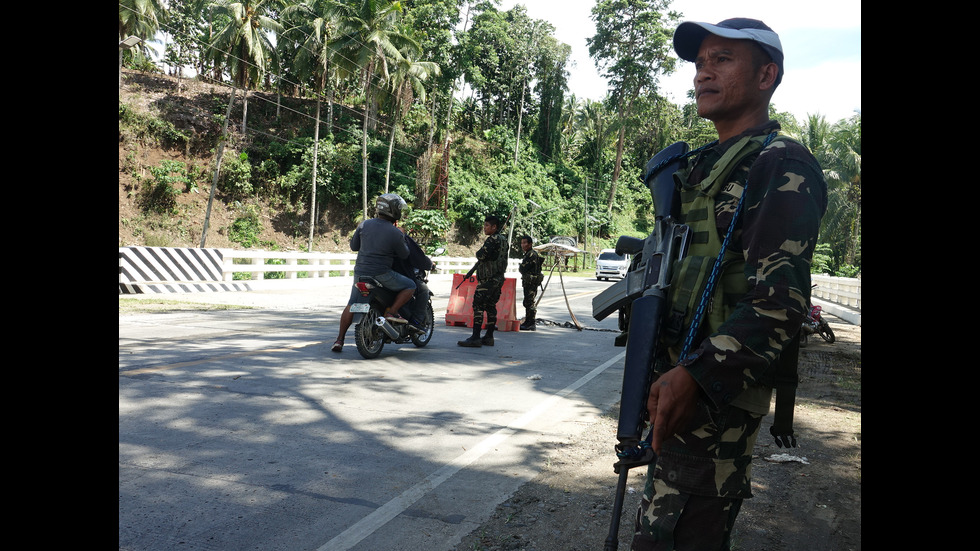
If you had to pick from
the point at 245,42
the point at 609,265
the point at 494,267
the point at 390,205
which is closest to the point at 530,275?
the point at 494,267

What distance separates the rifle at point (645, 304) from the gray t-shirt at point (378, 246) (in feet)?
20.4

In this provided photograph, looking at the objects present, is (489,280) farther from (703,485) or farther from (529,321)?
(703,485)

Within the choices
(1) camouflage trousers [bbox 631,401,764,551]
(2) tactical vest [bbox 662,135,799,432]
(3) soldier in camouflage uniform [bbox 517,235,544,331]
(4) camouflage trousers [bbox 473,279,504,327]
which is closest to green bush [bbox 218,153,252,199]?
(3) soldier in camouflage uniform [bbox 517,235,544,331]

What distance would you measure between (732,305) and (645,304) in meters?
0.23

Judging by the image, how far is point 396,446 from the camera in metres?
4.64

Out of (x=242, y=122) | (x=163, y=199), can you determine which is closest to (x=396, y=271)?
(x=163, y=199)

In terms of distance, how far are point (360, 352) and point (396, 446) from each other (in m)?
3.52

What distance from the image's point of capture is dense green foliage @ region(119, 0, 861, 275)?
3084cm

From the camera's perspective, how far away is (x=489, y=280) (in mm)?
10125

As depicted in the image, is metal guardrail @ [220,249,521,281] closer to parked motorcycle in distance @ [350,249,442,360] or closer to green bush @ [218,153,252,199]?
parked motorcycle in distance @ [350,249,442,360]

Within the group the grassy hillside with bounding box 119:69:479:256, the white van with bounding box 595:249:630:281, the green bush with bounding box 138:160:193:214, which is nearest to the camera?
the grassy hillside with bounding box 119:69:479:256

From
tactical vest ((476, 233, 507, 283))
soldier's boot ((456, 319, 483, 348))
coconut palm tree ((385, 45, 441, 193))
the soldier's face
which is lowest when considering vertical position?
soldier's boot ((456, 319, 483, 348))

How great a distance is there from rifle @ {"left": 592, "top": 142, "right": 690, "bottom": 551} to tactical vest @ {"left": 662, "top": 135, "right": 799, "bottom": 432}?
0.04 meters
